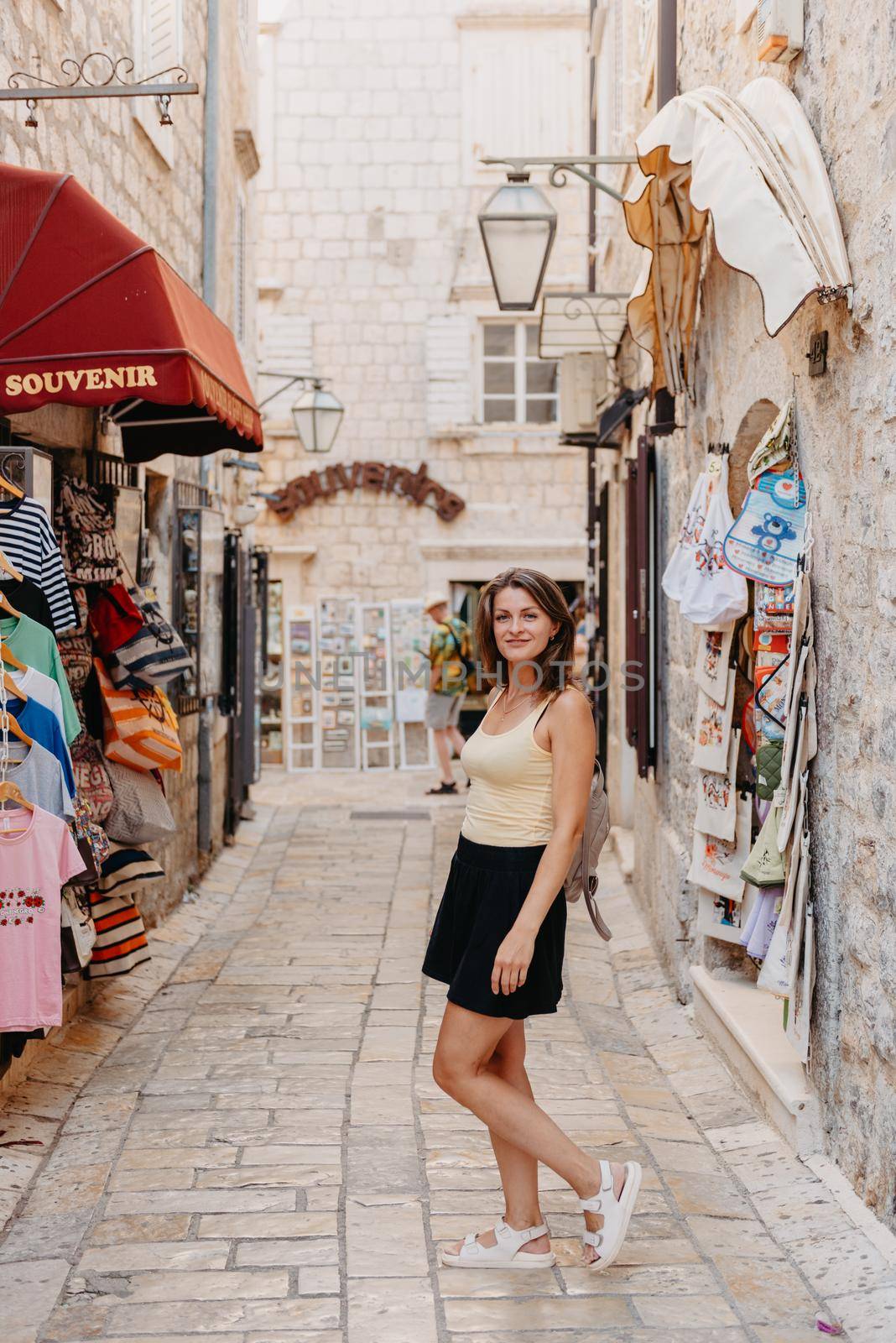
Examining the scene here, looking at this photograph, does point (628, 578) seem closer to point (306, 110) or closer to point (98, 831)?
point (98, 831)

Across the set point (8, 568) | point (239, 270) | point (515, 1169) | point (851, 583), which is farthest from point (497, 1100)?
point (239, 270)

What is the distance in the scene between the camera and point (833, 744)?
13.8ft

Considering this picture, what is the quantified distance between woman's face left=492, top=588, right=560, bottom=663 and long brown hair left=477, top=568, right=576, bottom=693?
1cm

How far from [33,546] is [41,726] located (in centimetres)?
59

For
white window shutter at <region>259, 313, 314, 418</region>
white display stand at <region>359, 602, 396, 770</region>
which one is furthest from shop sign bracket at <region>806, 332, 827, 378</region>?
white window shutter at <region>259, 313, 314, 418</region>

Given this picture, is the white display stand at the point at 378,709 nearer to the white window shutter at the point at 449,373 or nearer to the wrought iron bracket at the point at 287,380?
the white window shutter at the point at 449,373

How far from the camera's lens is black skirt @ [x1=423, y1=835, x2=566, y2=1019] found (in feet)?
11.4

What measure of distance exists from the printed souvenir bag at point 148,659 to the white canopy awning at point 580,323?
4.77m

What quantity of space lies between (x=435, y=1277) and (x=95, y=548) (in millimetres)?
3611

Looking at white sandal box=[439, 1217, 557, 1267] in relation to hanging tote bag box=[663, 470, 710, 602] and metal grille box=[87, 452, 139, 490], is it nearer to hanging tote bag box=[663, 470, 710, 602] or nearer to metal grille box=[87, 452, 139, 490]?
hanging tote bag box=[663, 470, 710, 602]

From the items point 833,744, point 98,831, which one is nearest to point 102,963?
point 98,831

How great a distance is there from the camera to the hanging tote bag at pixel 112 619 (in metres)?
6.28

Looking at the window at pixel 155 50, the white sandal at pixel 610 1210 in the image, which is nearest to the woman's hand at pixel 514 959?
the white sandal at pixel 610 1210

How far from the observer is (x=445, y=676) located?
13812mm
